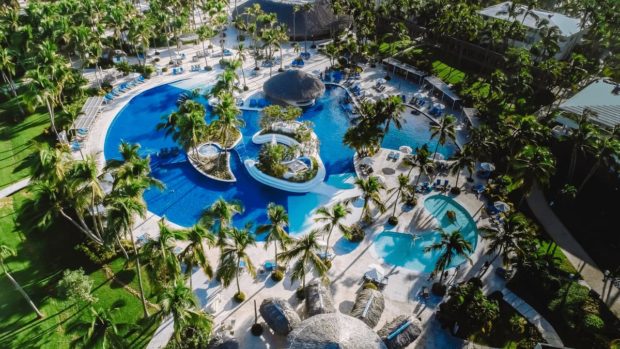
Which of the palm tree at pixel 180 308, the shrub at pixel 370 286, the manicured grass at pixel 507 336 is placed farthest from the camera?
the shrub at pixel 370 286

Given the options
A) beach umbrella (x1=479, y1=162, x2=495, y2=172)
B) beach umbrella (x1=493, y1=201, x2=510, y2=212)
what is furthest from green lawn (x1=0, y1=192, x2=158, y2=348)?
beach umbrella (x1=479, y1=162, x2=495, y2=172)

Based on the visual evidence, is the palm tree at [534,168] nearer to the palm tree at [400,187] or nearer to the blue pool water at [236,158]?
the palm tree at [400,187]

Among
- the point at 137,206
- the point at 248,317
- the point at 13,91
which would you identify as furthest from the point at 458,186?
the point at 13,91

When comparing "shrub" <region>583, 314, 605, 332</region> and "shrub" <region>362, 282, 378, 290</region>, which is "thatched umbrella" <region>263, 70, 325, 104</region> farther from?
"shrub" <region>583, 314, 605, 332</region>

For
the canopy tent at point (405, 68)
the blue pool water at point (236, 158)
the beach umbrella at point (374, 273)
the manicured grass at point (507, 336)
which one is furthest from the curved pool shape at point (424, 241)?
the canopy tent at point (405, 68)

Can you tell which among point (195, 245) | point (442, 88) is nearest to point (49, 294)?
point (195, 245)

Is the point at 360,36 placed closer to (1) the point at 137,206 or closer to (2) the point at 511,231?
(2) the point at 511,231

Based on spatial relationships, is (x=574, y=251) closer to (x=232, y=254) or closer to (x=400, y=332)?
(x=400, y=332)
